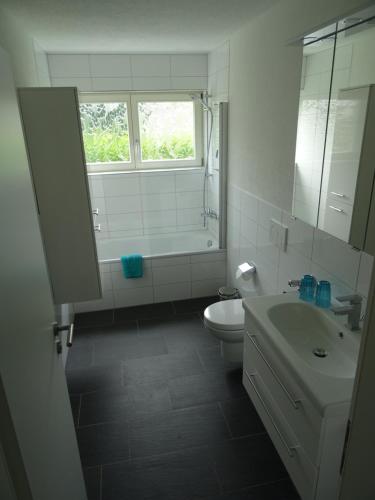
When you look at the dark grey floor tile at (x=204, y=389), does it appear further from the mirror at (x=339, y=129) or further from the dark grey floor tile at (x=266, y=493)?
the mirror at (x=339, y=129)

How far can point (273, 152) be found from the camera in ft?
8.16

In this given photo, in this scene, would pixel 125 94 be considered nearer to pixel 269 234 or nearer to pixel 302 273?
pixel 269 234

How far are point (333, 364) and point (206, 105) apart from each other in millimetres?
3157

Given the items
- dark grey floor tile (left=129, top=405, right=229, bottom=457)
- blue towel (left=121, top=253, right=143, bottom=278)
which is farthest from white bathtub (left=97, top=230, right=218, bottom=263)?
dark grey floor tile (left=129, top=405, right=229, bottom=457)

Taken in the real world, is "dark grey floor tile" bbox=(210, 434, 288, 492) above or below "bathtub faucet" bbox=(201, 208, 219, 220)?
below

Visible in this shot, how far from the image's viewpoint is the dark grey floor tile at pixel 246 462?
1948 mm

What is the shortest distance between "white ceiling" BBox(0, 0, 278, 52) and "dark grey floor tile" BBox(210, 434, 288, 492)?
8.74 feet

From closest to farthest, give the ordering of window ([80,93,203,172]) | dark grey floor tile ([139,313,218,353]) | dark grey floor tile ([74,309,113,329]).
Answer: dark grey floor tile ([139,313,218,353])
dark grey floor tile ([74,309,113,329])
window ([80,93,203,172])

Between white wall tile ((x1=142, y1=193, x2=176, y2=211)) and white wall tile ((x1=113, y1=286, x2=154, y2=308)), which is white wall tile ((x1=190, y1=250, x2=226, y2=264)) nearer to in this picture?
white wall tile ((x1=113, y1=286, x2=154, y2=308))

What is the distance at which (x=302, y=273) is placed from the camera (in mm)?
2252

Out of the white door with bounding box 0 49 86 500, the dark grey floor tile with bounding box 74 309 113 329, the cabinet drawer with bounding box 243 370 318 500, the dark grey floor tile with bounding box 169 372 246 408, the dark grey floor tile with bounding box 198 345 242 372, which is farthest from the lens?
the dark grey floor tile with bounding box 74 309 113 329

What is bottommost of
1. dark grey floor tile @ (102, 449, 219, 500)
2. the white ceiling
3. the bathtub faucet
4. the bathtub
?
dark grey floor tile @ (102, 449, 219, 500)

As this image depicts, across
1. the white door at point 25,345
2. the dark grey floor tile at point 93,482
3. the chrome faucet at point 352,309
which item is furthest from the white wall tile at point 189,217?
the white door at point 25,345

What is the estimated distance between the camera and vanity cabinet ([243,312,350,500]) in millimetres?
1411
